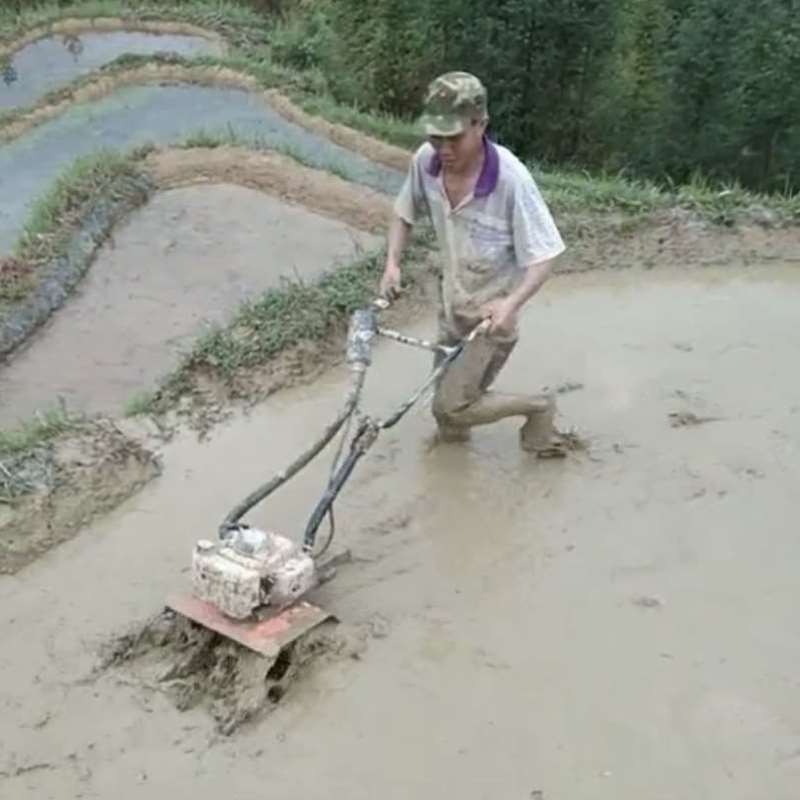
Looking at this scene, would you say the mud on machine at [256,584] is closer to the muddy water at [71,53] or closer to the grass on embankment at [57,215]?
the grass on embankment at [57,215]

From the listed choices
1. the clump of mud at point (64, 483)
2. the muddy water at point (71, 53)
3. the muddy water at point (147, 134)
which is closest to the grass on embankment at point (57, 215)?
the muddy water at point (147, 134)

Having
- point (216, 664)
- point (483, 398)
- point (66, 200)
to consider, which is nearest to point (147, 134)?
point (66, 200)

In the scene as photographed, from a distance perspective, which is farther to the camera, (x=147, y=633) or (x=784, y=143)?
(x=784, y=143)

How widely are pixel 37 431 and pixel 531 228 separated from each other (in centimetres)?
254

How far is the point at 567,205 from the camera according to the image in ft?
29.0

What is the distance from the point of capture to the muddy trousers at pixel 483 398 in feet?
18.3

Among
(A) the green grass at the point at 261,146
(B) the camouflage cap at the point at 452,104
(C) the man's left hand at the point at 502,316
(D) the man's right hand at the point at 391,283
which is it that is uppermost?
(B) the camouflage cap at the point at 452,104

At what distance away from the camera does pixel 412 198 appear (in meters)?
5.41

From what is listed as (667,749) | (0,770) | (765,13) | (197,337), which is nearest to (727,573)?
(667,749)

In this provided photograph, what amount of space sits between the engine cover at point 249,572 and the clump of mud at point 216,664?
0.16 m

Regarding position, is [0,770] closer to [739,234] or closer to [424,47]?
[739,234]

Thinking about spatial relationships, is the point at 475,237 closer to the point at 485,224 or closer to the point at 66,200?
the point at 485,224

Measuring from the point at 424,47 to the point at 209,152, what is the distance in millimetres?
7079

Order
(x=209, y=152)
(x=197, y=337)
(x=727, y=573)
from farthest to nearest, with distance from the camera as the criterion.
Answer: (x=209, y=152) → (x=197, y=337) → (x=727, y=573)
